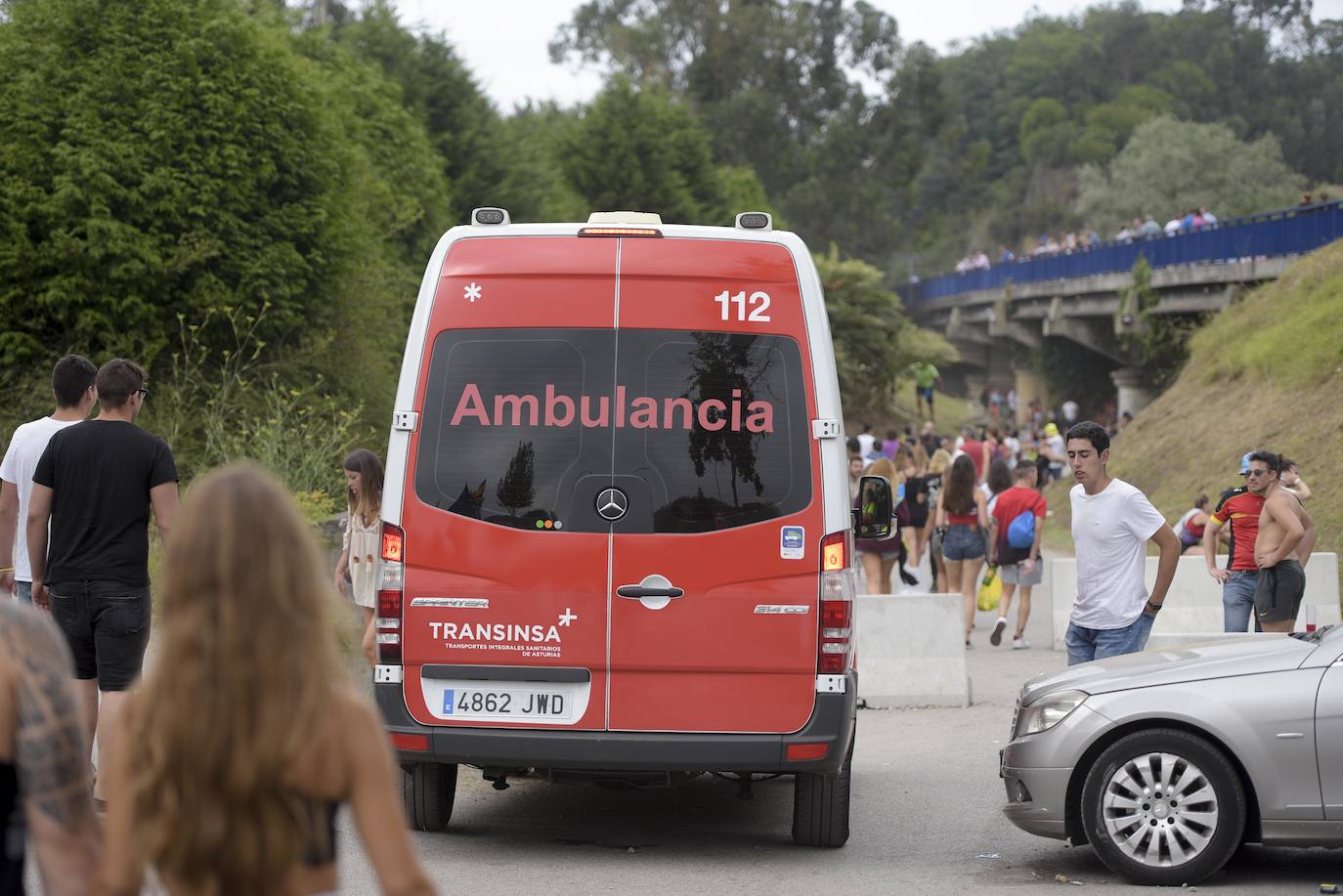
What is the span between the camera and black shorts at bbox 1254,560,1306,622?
33.9ft

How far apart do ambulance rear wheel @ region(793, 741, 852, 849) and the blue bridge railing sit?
94.6 feet

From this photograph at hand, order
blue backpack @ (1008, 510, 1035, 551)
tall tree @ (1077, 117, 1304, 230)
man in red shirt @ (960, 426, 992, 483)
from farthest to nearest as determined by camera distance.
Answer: tall tree @ (1077, 117, 1304, 230), man in red shirt @ (960, 426, 992, 483), blue backpack @ (1008, 510, 1035, 551)

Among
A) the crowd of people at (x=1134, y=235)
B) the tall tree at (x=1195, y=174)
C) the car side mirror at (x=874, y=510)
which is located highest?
the tall tree at (x=1195, y=174)

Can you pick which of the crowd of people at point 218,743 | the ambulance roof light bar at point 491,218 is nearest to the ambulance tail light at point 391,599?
the ambulance roof light bar at point 491,218

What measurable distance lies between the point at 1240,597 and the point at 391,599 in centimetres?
621

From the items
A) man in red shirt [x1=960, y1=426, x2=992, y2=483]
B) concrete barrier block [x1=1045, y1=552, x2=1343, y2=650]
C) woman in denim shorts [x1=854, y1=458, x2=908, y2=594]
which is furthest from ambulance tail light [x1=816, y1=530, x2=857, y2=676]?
man in red shirt [x1=960, y1=426, x2=992, y2=483]

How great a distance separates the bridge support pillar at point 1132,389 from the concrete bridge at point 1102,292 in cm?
3

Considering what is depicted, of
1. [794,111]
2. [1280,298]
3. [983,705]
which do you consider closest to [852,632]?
[983,705]

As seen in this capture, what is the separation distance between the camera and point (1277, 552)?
1028 cm

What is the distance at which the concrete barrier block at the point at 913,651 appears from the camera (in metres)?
11.6

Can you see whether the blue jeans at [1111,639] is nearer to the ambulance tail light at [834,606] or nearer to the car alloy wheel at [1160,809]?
the car alloy wheel at [1160,809]

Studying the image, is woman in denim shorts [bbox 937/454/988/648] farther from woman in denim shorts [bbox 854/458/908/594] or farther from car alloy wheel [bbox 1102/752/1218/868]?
car alloy wheel [bbox 1102/752/1218/868]

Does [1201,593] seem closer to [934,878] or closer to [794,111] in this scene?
[934,878]

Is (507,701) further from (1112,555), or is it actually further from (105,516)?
(1112,555)
